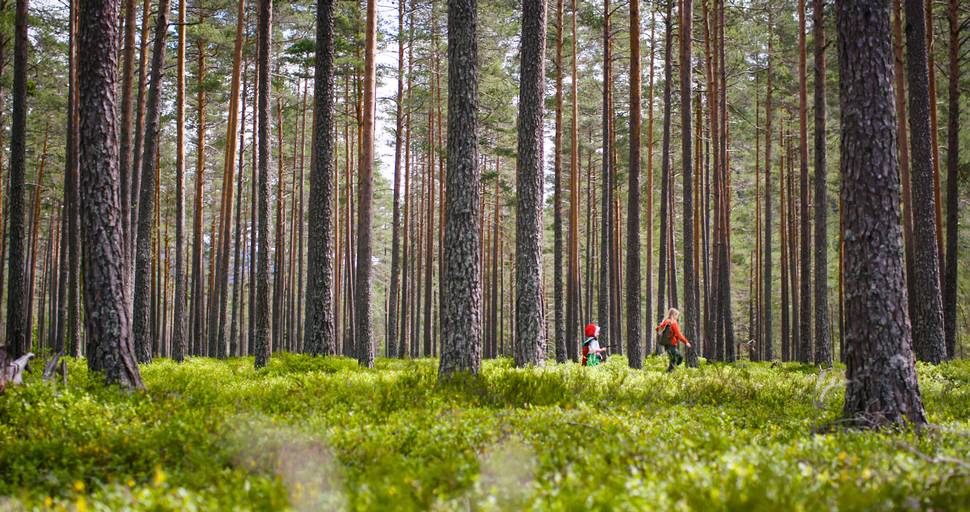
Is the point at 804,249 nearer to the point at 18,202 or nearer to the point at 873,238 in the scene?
the point at 873,238

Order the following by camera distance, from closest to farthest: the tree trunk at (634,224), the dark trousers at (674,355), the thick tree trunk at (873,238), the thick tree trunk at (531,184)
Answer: the thick tree trunk at (873,238)
the thick tree trunk at (531,184)
the dark trousers at (674,355)
the tree trunk at (634,224)

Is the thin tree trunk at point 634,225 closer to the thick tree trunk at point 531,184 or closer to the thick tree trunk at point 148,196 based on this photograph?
the thick tree trunk at point 531,184

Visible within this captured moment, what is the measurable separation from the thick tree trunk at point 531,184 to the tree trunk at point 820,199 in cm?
831

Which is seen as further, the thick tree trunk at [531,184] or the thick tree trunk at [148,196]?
the thick tree trunk at [148,196]

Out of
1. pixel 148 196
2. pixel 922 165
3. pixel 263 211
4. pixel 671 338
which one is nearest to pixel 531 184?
pixel 671 338

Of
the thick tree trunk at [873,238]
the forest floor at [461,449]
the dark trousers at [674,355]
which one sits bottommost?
the dark trousers at [674,355]

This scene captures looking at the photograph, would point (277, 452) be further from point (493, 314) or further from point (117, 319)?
point (493, 314)

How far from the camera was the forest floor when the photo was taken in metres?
3.70

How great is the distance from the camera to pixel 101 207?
8.70 metres

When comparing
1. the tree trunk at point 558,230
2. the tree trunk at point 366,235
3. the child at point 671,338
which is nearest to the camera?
the child at point 671,338

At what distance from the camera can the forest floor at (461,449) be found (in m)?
3.70

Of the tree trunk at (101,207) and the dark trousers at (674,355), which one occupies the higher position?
the tree trunk at (101,207)

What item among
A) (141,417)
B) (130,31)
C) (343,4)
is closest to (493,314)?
(343,4)

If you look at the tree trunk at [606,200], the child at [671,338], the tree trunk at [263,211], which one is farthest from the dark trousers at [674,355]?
the tree trunk at [263,211]
